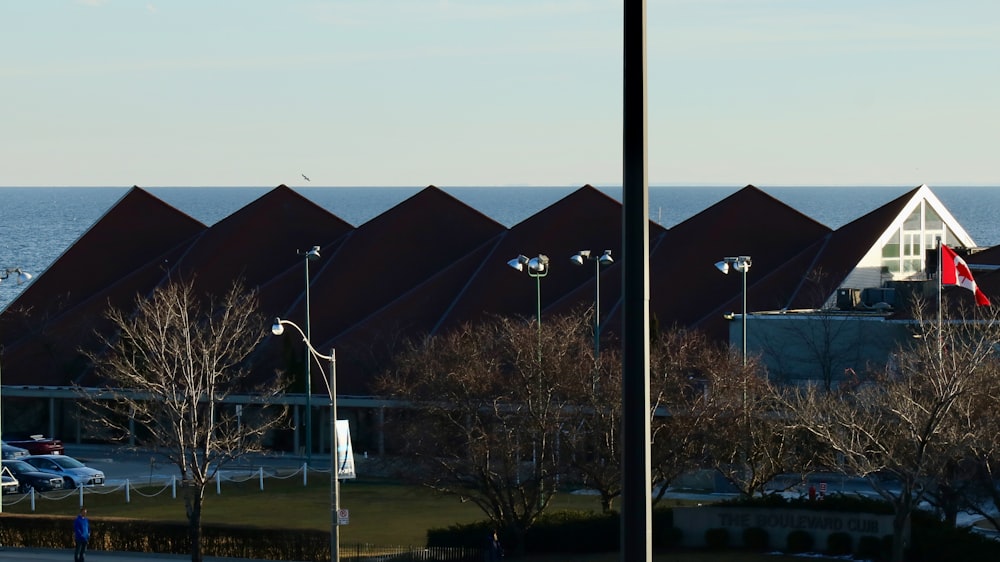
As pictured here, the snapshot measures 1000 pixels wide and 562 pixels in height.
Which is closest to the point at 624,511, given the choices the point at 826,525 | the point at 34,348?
the point at 826,525

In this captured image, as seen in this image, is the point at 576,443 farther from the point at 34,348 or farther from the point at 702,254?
the point at 34,348

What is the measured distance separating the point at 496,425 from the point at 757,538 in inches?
249

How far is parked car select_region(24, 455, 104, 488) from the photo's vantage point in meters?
44.6

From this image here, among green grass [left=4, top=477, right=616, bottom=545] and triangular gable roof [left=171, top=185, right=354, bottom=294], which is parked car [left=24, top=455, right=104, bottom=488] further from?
triangular gable roof [left=171, top=185, right=354, bottom=294]

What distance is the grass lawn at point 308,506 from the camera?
36719 millimetres

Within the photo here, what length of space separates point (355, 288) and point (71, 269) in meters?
13.0

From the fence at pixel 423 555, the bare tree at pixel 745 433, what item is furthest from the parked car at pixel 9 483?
the bare tree at pixel 745 433

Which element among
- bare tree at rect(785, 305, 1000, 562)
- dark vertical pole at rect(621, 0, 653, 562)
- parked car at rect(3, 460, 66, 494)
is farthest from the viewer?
parked car at rect(3, 460, 66, 494)

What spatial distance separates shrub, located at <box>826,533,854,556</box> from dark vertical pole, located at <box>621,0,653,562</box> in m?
23.8

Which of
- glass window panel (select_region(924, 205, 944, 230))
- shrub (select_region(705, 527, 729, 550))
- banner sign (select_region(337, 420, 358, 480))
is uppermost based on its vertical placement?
glass window panel (select_region(924, 205, 944, 230))

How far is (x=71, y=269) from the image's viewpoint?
2391 inches

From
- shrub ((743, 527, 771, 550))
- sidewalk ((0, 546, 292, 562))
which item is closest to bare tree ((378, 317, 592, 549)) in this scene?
shrub ((743, 527, 771, 550))

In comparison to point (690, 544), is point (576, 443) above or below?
above

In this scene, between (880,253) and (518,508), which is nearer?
(518,508)
